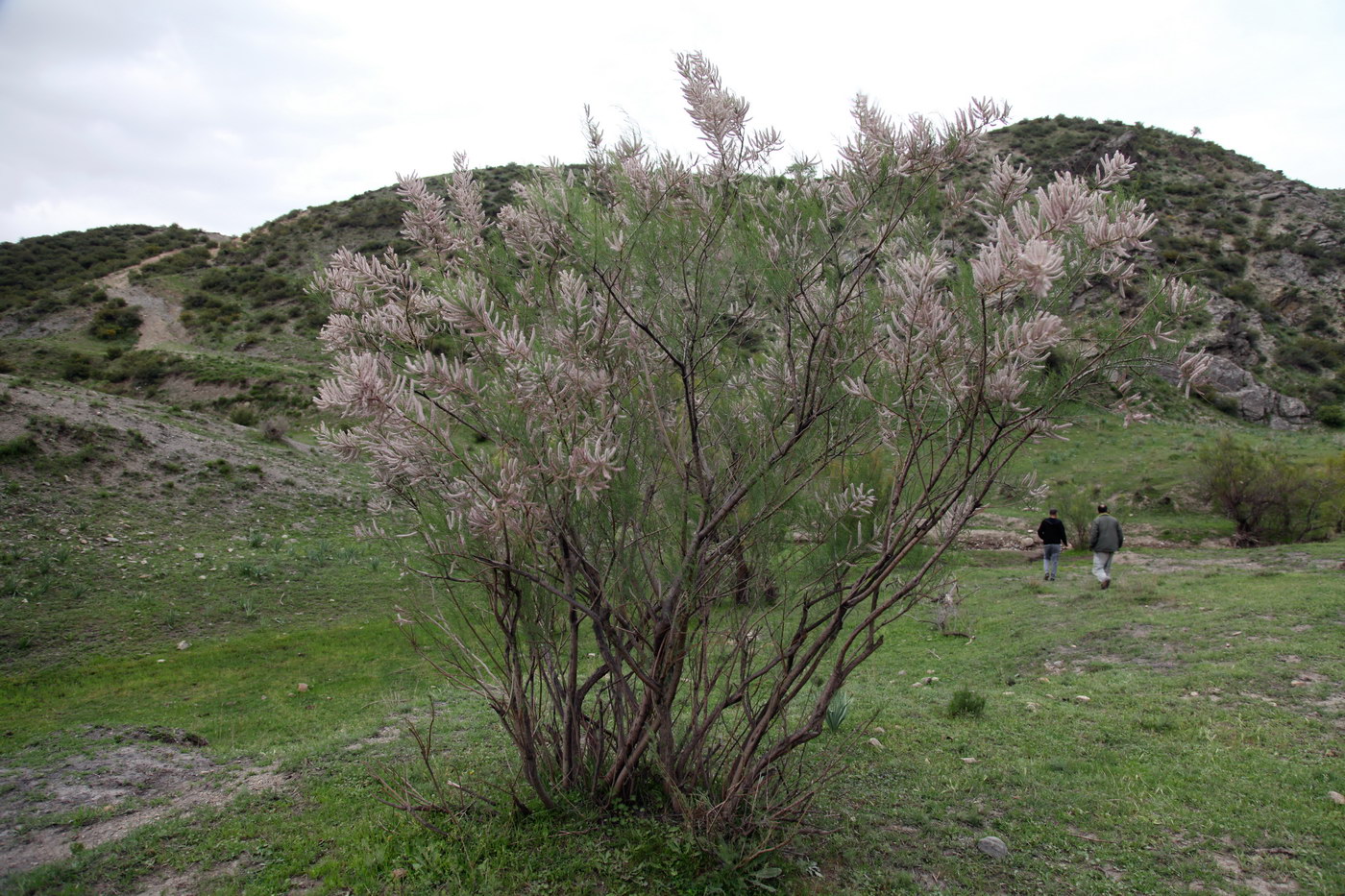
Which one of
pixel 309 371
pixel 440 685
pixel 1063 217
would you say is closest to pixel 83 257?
pixel 309 371

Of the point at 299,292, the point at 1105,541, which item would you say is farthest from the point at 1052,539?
the point at 299,292

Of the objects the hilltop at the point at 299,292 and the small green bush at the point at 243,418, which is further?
the hilltop at the point at 299,292

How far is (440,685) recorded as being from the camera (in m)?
9.45

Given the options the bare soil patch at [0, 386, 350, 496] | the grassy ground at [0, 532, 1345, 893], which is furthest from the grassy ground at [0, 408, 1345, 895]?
the bare soil patch at [0, 386, 350, 496]

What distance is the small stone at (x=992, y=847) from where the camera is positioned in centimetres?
416

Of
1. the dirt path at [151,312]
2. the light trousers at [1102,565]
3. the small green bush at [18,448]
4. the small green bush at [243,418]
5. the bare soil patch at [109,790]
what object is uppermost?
the dirt path at [151,312]

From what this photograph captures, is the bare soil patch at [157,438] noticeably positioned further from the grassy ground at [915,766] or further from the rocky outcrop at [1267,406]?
the rocky outcrop at [1267,406]

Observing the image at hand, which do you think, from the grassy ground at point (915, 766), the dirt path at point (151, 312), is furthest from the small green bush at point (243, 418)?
the dirt path at point (151, 312)

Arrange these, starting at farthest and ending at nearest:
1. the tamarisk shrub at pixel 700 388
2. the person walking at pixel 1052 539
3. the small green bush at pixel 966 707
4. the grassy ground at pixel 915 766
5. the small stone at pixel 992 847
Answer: the person walking at pixel 1052 539 → the small green bush at pixel 966 707 → the small stone at pixel 992 847 → the grassy ground at pixel 915 766 → the tamarisk shrub at pixel 700 388

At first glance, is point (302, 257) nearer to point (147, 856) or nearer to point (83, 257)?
point (83, 257)

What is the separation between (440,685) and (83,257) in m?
51.6

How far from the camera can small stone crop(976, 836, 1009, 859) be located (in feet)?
13.6

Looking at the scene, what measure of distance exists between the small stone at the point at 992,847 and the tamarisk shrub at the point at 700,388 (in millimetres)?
1133

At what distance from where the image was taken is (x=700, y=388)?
14.0ft
